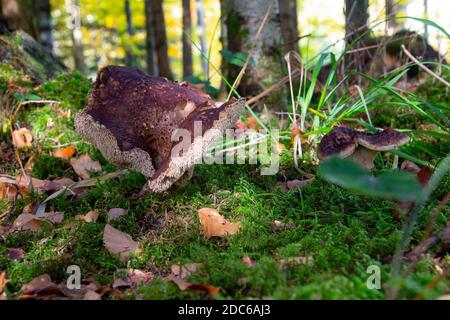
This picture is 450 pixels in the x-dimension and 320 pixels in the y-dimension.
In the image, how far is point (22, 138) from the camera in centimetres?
373

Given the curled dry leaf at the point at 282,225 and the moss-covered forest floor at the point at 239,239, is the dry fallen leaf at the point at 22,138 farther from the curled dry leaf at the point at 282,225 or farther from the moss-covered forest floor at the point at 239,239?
the curled dry leaf at the point at 282,225

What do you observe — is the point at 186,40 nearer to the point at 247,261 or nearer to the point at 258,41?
the point at 258,41

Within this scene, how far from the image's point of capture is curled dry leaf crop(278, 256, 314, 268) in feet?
6.43

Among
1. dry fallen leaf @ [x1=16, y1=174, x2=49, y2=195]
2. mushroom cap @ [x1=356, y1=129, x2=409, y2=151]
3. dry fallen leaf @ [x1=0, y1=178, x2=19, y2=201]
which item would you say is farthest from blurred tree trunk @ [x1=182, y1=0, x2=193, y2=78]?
mushroom cap @ [x1=356, y1=129, x2=409, y2=151]

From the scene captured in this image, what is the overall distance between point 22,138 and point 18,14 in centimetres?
389

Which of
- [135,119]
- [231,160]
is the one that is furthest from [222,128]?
[231,160]

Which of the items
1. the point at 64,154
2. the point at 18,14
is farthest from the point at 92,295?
the point at 18,14

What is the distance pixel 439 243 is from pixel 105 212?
1972 millimetres

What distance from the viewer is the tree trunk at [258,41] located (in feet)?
14.7

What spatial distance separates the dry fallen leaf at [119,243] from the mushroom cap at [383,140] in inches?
54.9

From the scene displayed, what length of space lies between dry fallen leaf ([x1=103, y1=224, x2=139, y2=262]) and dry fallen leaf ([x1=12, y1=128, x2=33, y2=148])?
1.70 meters

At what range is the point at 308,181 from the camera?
9.37 ft

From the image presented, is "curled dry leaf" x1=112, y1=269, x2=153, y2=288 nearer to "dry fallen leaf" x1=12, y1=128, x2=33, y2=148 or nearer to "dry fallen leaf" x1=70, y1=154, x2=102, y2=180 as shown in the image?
"dry fallen leaf" x1=70, y1=154, x2=102, y2=180
